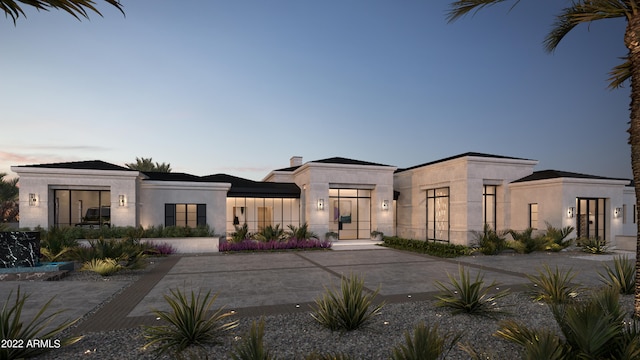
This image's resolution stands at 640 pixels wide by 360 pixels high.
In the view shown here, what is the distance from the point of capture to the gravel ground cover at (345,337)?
4719 mm

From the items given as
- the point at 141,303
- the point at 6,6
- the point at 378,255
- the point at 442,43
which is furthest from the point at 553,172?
the point at 6,6

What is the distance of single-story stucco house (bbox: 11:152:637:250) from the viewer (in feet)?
60.0

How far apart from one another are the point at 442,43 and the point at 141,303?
729 inches

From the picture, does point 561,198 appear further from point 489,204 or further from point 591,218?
point 591,218

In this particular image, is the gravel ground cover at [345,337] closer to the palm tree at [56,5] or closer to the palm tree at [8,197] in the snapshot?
the palm tree at [56,5]

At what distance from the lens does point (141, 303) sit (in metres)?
7.65

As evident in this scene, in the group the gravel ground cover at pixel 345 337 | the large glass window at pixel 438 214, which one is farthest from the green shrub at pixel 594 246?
the gravel ground cover at pixel 345 337

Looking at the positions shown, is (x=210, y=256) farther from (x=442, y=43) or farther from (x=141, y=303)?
(x=442, y=43)

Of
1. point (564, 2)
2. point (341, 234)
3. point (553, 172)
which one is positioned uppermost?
point (564, 2)

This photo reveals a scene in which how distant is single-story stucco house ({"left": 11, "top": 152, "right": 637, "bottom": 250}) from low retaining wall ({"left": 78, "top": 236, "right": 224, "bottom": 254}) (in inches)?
112

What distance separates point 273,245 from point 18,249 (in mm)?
10420

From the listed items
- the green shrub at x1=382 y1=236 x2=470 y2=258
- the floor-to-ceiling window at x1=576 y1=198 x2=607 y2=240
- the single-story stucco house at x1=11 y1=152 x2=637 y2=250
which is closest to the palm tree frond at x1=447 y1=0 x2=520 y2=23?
the green shrub at x1=382 y1=236 x2=470 y2=258

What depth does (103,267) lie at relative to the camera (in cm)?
1071

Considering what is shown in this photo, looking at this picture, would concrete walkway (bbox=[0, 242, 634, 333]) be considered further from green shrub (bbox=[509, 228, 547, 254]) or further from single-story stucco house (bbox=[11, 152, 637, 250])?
single-story stucco house (bbox=[11, 152, 637, 250])
